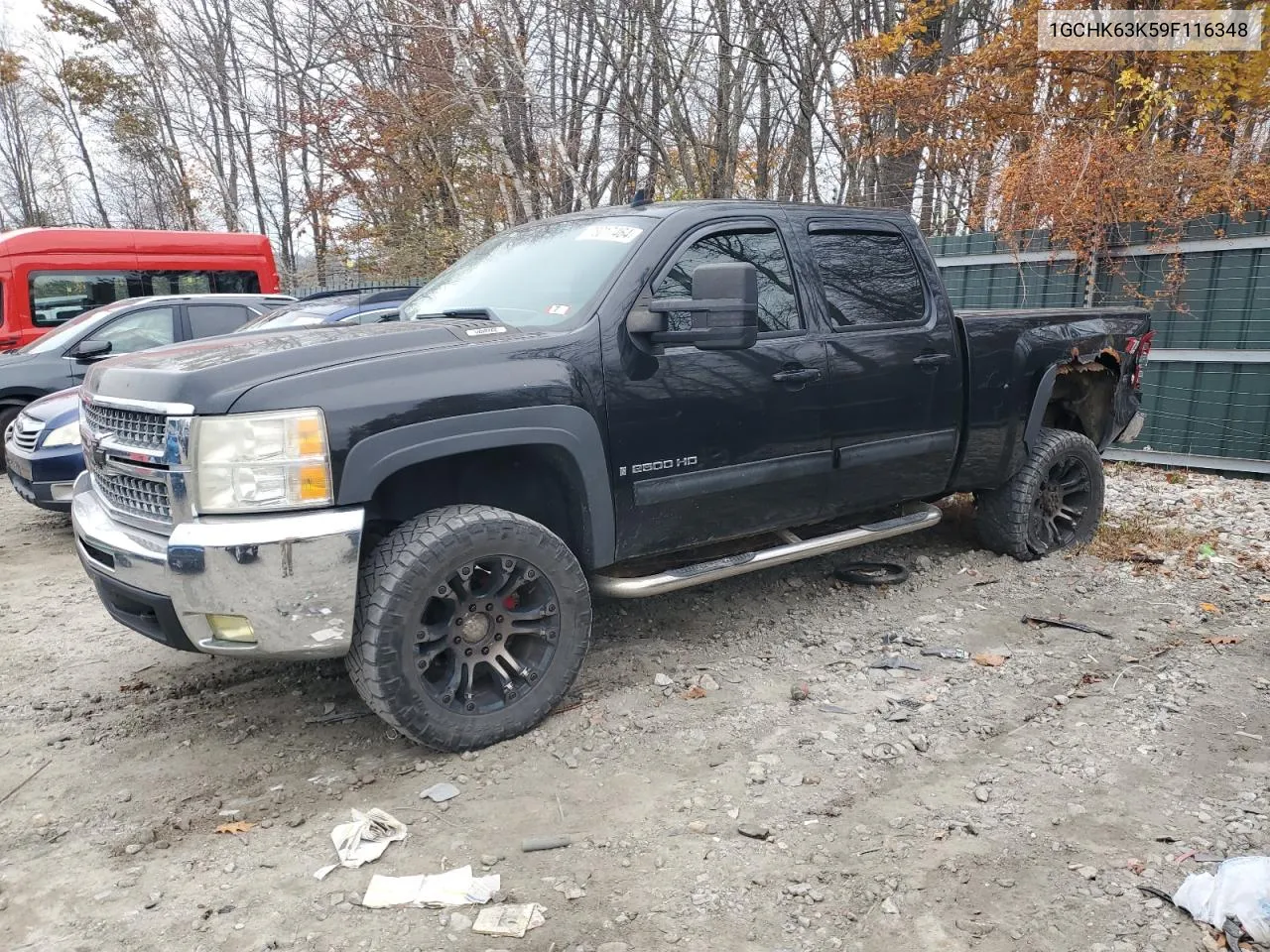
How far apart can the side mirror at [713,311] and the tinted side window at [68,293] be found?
1049 cm

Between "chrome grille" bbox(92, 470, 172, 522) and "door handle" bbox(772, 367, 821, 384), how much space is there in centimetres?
246

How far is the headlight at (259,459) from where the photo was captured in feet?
9.44

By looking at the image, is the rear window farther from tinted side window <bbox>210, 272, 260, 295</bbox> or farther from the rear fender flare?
the rear fender flare

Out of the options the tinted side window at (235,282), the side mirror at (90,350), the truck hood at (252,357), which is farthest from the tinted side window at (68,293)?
the truck hood at (252,357)

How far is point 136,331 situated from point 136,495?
249 inches

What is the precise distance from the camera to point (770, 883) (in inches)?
102

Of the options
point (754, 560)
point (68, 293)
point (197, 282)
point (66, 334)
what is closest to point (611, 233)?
point (754, 560)

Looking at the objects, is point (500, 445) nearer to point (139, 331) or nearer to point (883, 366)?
point (883, 366)

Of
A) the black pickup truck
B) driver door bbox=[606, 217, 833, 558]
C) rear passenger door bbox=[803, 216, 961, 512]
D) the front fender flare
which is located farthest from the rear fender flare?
the front fender flare

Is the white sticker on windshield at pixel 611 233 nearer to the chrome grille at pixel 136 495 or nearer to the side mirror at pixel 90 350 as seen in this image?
the chrome grille at pixel 136 495

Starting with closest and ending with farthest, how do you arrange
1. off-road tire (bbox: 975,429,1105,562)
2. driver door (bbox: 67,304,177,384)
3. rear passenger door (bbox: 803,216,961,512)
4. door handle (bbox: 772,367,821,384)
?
door handle (bbox: 772,367,821,384) < rear passenger door (bbox: 803,216,961,512) < off-road tire (bbox: 975,429,1105,562) < driver door (bbox: 67,304,177,384)

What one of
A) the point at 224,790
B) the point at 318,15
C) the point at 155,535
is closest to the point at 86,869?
the point at 224,790

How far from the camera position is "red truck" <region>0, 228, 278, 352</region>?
10844 mm

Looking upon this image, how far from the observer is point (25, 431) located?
21.1ft
